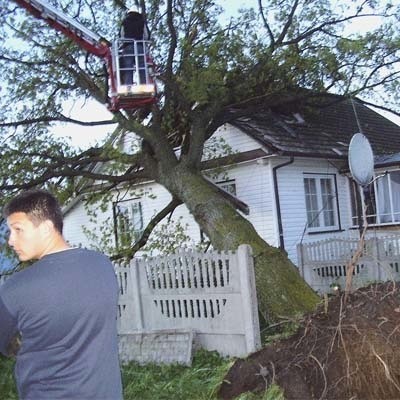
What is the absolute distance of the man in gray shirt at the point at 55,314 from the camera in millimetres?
2354

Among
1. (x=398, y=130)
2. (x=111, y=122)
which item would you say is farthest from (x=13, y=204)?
(x=398, y=130)

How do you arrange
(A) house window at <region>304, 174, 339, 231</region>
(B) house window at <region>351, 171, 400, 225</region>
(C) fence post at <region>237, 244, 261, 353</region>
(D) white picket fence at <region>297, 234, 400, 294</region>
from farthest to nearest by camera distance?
1. (A) house window at <region>304, 174, 339, 231</region>
2. (B) house window at <region>351, 171, 400, 225</region>
3. (D) white picket fence at <region>297, 234, 400, 294</region>
4. (C) fence post at <region>237, 244, 261, 353</region>

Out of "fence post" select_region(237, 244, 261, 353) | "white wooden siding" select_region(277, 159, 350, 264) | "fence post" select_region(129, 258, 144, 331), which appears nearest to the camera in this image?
"fence post" select_region(237, 244, 261, 353)

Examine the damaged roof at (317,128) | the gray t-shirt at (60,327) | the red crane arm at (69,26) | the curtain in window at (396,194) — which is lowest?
the gray t-shirt at (60,327)

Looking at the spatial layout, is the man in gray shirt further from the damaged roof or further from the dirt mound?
the damaged roof

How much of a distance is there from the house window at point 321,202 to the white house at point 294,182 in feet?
0.10

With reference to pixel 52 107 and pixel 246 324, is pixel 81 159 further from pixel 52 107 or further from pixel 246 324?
pixel 246 324

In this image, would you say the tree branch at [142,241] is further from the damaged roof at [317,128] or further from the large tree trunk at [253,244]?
the damaged roof at [317,128]

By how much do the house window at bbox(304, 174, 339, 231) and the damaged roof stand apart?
0.96 metres

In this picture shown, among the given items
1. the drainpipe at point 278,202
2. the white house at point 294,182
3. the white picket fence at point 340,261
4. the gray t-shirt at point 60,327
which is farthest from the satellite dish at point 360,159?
the gray t-shirt at point 60,327

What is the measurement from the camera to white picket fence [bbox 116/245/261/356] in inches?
266

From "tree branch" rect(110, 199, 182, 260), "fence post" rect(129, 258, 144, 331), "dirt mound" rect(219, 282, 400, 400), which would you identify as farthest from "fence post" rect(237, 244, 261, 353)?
"tree branch" rect(110, 199, 182, 260)

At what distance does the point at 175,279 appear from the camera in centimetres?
773

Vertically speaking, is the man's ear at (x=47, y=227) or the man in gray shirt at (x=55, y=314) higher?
the man's ear at (x=47, y=227)
